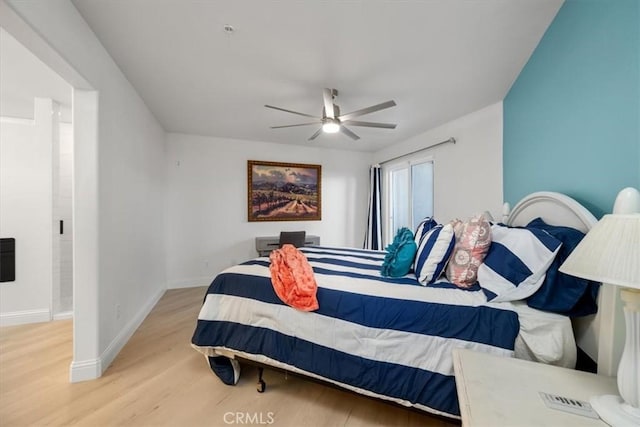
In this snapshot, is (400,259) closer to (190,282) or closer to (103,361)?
(103,361)

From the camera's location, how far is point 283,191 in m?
4.64

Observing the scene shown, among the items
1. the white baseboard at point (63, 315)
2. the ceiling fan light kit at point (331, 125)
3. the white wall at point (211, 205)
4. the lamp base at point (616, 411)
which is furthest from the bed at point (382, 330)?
the white wall at point (211, 205)

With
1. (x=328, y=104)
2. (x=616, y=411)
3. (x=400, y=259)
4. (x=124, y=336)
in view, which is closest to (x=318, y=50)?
(x=328, y=104)

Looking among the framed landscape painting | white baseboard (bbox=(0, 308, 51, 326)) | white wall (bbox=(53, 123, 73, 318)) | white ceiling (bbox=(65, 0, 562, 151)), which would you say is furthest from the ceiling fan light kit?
white baseboard (bbox=(0, 308, 51, 326))

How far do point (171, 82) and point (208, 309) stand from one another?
2237 millimetres

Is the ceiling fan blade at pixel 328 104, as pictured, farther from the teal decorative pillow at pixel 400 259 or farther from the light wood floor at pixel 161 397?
the light wood floor at pixel 161 397

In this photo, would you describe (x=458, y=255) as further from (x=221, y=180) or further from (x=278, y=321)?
(x=221, y=180)

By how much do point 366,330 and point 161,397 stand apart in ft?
4.78

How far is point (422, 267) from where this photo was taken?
66.2 inches

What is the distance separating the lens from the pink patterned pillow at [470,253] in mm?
1558

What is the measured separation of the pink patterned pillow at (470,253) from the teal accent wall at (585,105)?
610mm

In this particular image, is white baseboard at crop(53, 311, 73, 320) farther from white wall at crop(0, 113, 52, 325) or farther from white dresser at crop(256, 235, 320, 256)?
white dresser at crop(256, 235, 320, 256)

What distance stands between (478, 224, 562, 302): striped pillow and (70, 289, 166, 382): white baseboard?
8.81ft

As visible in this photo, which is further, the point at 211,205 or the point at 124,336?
the point at 211,205
